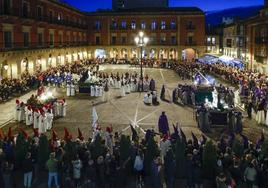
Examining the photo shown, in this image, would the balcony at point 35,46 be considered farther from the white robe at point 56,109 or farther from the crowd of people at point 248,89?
the crowd of people at point 248,89

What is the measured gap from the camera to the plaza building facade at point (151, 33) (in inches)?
2547

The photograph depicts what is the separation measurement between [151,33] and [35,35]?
30.6 m

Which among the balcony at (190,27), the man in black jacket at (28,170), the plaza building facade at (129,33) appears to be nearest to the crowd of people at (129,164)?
the man in black jacket at (28,170)

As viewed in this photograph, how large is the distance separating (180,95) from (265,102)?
298 inches

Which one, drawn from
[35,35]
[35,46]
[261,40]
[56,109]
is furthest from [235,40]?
[56,109]

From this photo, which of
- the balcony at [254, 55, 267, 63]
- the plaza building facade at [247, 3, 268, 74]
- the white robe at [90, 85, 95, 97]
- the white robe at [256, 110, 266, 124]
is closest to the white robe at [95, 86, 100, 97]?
the white robe at [90, 85, 95, 97]

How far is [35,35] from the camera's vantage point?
1564 inches

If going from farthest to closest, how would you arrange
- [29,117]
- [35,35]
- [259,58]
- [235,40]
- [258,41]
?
[235,40], [258,41], [259,58], [35,35], [29,117]

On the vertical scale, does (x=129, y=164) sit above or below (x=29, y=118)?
below

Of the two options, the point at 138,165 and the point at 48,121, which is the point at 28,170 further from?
the point at 48,121

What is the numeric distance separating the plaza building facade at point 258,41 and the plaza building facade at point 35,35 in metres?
26.1

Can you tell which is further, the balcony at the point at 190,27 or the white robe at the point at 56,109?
the balcony at the point at 190,27

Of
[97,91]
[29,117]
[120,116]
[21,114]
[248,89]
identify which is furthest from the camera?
[97,91]

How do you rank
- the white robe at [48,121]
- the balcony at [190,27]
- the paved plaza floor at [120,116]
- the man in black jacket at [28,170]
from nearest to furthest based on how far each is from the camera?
1. the man in black jacket at [28,170]
2. the white robe at [48,121]
3. the paved plaza floor at [120,116]
4. the balcony at [190,27]
